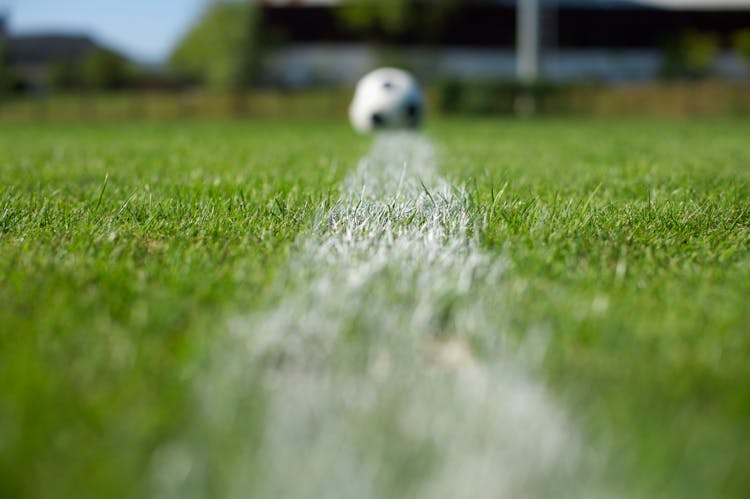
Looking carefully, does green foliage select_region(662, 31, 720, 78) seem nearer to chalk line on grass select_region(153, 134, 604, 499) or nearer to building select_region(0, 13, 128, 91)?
chalk line on grass select_region(153, 134, 604, 499)

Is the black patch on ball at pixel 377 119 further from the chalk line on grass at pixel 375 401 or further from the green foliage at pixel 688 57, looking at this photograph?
the green foliage at pixel 688 57

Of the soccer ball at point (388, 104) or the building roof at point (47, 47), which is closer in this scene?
the soccer ball at point (388, 104)

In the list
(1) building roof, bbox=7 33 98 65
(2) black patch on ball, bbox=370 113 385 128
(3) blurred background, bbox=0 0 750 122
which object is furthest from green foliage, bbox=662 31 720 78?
(1) building roof, bbox=7 33 98 65

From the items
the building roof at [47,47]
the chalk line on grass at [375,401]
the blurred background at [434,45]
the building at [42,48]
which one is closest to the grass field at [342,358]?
the chalk line on grass at [375,401]

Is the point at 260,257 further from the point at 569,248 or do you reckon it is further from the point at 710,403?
the point at 710,403

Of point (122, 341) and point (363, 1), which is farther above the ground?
point (363, 1)

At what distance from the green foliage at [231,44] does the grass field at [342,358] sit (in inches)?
1427

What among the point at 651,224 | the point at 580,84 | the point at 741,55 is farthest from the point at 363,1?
the point at 651,224

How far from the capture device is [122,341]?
4.72ft

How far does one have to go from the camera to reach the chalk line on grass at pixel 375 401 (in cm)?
101

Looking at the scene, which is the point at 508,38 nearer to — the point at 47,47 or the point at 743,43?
the point at 743,43

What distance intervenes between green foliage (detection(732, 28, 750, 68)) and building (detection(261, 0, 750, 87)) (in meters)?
0.41

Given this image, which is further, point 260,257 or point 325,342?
point 260,257

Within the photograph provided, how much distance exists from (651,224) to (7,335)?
2233 mm
